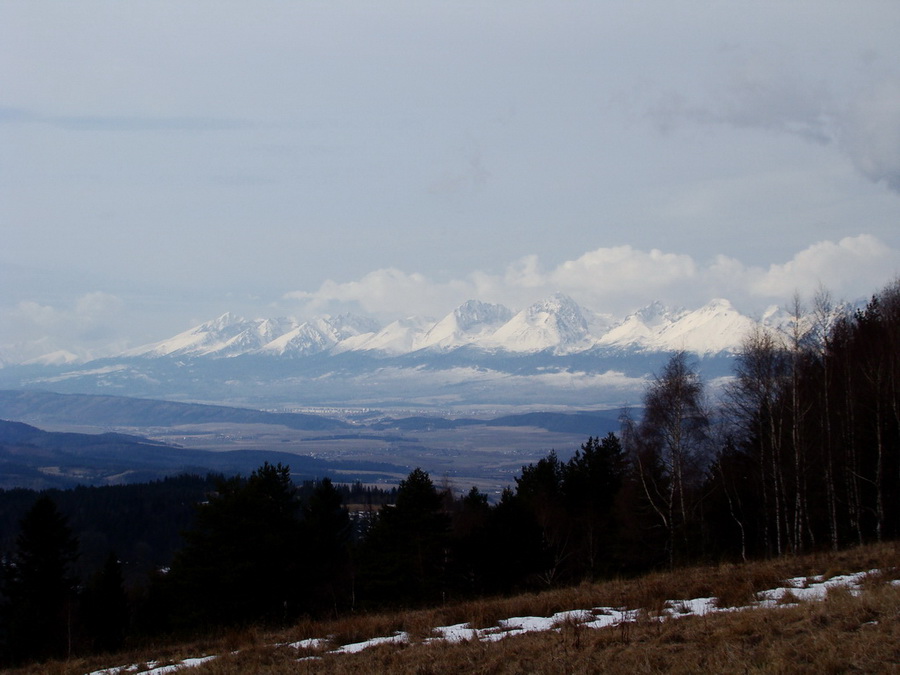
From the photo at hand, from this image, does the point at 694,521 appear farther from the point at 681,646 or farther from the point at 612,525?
the point at 681,646

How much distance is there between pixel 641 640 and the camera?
9.88 metres

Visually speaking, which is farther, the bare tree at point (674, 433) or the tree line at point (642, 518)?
the bare tree at point (674, 433)

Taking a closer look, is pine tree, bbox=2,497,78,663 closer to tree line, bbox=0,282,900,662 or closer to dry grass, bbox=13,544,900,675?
tree line, bbox=0,282,900,662

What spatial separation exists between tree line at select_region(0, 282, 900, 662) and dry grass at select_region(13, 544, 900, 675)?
30.0 ft

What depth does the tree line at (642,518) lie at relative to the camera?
1112 inches

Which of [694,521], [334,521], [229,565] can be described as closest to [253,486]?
[229,565]

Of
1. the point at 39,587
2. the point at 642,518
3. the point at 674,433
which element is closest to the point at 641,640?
the point at 674,433

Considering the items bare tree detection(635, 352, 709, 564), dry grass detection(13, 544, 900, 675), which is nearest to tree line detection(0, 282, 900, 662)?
bare tree detection(635, 352, 709, 564)

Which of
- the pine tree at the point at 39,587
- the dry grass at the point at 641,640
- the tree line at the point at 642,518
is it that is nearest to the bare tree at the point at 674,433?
the tree line at the point at 642,518

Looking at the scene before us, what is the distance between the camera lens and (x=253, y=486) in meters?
32.8

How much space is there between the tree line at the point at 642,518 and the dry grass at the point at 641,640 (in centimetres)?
915

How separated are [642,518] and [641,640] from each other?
30.1 m

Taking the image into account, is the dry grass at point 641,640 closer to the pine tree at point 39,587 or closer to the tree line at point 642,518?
the tree line at point 642,518

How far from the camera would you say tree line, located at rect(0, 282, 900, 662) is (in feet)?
92.6
